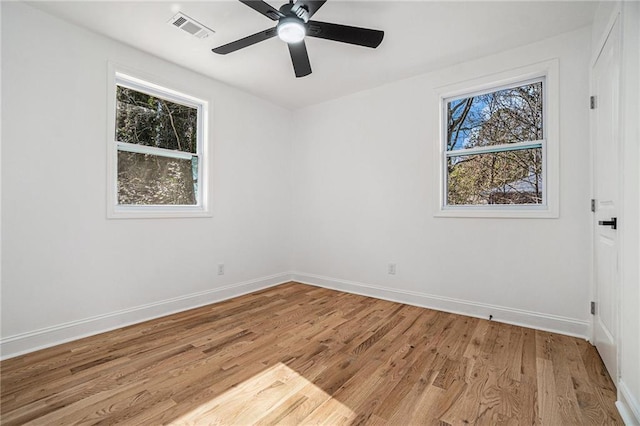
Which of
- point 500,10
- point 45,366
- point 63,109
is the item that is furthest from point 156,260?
point 500,10

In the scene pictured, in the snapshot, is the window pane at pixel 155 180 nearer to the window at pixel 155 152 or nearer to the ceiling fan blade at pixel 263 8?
the window at pixel 155 152

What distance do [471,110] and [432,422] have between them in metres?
2.95

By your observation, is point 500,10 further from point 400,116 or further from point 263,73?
point 263,73

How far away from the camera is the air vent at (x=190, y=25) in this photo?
7.73 feet

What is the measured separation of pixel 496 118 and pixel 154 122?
3.56 metres

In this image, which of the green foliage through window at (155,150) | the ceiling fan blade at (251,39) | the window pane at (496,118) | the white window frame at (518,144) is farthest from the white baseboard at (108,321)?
the window pane at (496,118)

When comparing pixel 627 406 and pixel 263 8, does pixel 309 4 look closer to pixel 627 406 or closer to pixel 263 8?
pixel 263 8

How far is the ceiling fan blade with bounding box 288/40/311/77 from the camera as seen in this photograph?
7.45 feet

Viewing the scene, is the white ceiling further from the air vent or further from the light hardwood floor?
the light hardwood floor

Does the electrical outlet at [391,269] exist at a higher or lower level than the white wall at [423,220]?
lower

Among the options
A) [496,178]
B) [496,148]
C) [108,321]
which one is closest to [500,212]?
[496,178]

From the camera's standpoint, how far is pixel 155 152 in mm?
3068

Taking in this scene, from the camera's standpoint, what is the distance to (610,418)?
150cm

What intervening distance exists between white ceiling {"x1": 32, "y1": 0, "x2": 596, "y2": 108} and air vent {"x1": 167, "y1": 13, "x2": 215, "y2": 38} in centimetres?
4
